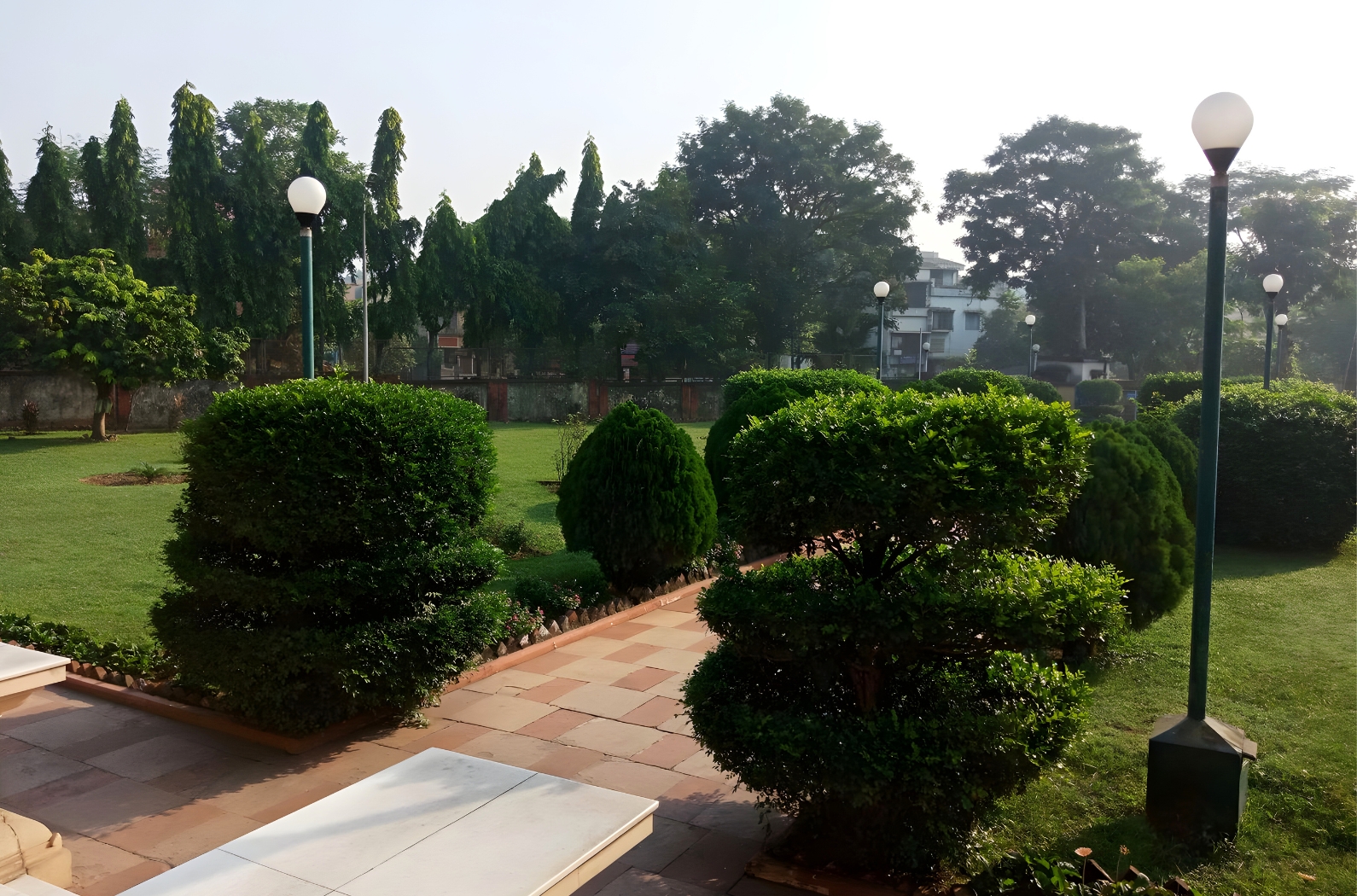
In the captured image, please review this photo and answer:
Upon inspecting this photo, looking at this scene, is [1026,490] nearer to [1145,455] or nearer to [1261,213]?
[1145,455]

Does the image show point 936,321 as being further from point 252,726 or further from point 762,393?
point 252,726

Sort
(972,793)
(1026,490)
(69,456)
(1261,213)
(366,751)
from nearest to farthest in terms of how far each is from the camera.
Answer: (972,793) < (1026,490) < (366,751) < (69,456) < (1261,213)

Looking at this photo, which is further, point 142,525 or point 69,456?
point 69,456

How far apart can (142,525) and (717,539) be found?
6.64m

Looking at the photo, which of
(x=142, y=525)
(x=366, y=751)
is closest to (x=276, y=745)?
(x=366, y=751)

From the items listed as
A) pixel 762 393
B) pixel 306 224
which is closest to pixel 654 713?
pixel 306 224

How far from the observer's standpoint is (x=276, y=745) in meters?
4.55

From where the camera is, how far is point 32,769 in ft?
13.9

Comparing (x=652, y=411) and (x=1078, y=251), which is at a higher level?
(x=1078, y=251)

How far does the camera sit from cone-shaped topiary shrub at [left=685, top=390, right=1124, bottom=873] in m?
3.07

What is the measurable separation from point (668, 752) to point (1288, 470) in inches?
340

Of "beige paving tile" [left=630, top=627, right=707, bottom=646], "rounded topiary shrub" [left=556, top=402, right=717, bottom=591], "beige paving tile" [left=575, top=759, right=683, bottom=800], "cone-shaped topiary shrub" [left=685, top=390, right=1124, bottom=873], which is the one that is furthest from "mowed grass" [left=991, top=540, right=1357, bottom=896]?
"rounded topiary shrub" [left=556, top=402, right=717, bottom=591]

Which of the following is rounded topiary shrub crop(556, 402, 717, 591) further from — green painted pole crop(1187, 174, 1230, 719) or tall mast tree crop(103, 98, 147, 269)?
tall mast tree crop(103, 98, 147, 269)

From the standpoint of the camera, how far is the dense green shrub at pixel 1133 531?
5.84 metres
